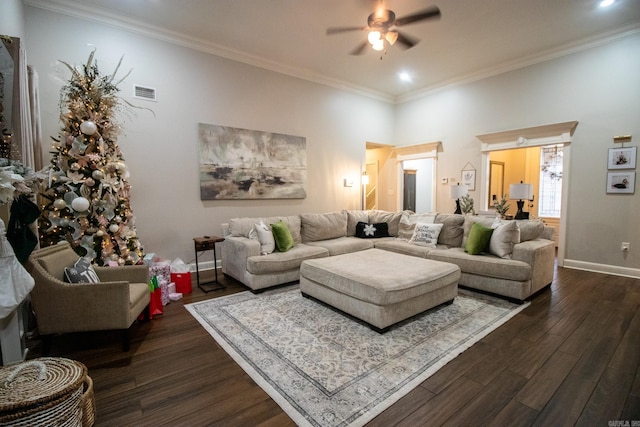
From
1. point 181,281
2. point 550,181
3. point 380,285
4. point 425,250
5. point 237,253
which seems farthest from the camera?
point 550,181

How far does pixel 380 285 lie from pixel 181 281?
2.59 metres

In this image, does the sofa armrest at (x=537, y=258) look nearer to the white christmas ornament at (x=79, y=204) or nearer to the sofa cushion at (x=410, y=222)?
the sofa cushion at (x=410, y=222)

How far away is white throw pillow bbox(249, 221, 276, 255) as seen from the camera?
12.8 ft

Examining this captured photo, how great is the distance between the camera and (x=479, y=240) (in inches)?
146

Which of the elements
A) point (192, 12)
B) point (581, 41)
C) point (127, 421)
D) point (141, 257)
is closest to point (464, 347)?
point (127, 421)

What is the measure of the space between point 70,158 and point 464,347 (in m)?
4.19

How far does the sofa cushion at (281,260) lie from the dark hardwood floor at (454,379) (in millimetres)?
957

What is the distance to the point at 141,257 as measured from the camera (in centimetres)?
344

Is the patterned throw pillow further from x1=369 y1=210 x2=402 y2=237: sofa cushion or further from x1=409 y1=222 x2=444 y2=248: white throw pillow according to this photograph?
x1=369 y1=210 x2=402 y2=237: sofa cushion

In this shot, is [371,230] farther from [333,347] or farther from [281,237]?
[333,347]

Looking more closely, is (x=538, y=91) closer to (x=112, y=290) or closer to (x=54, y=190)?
(x=112, y=290)

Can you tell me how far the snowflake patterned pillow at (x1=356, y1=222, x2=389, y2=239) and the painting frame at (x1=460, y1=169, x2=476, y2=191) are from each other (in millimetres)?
2211

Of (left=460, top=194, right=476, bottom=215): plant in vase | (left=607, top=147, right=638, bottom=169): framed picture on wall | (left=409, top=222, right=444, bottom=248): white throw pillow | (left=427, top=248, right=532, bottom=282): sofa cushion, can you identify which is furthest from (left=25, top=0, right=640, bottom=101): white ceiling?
(left=427, top=248, right=532, bottom=282): sofa cushion

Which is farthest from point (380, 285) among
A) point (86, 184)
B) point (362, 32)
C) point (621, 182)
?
point (621, 182)
